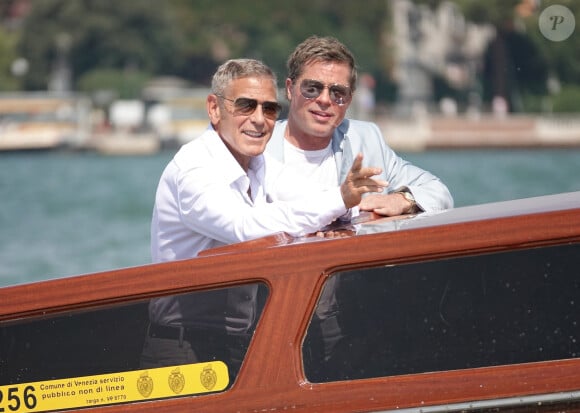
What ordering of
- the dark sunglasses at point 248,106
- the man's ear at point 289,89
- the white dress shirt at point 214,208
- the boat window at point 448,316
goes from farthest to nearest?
the man's ear at point 289,89 < the dark sunglasses at point 248,106 < the white dress shirt at point 214,208 < the boat window at point 448,316

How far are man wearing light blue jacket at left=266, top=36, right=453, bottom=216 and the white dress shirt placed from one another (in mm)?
501

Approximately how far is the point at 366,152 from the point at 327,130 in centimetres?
20

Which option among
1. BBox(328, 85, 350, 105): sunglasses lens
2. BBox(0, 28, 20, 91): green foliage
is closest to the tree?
BBox(0, 28, 20, 91): green foliage

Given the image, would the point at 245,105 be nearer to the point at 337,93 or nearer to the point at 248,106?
the point at 248,106

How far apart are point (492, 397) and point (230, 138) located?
1293 millimetres

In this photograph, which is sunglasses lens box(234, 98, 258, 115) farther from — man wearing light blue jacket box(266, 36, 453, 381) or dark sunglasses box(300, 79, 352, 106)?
dark sunglasses box(300, 79, 352, 106)

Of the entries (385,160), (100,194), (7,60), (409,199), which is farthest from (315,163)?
(7,60)

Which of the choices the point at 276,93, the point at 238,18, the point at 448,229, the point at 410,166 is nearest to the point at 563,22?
the point at 410,166

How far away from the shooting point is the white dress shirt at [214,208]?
4.09m

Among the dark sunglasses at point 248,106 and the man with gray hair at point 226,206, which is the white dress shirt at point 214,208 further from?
the dark sunglasses at point 248,106

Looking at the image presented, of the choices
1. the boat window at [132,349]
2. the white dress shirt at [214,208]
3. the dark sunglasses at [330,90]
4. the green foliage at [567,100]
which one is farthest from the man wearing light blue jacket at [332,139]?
the green foliage at [567,100]

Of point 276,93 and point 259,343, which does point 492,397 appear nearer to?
point 259,343

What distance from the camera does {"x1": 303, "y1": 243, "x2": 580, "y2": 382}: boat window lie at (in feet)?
11.5

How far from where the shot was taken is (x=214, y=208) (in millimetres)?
4117
